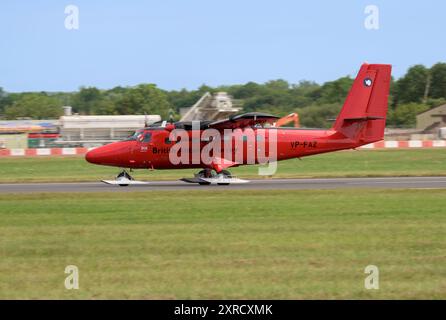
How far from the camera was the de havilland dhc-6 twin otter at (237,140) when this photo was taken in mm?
26406

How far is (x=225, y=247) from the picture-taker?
12.6 m

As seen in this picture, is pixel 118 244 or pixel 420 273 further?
pixel 118 244

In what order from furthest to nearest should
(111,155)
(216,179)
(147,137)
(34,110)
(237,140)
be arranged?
(34,110), (237,140), (147,137), (216,179), (111,155)

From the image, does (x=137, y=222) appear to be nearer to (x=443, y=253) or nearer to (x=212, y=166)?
(x=443, y=253)

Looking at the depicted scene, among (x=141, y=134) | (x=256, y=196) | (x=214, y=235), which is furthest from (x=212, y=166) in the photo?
(x=214, y=235)

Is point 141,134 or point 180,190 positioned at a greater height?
point 141,134

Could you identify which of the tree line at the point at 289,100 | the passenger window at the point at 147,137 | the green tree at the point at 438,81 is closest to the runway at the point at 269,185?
the passenger window at the point at 147,137

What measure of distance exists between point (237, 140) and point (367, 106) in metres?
5.37

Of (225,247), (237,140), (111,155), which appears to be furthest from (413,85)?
(225,247)

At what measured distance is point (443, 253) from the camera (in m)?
11.9

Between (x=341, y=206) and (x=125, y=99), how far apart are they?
82404 millimetres

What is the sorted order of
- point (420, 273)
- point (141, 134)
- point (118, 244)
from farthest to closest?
point (141, 134), point (118, 244), point (420, 273)

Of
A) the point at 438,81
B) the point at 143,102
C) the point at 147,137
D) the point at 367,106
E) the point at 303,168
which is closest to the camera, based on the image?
the point at 147,137

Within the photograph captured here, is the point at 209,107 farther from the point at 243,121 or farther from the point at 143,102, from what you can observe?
the point at 143,102
